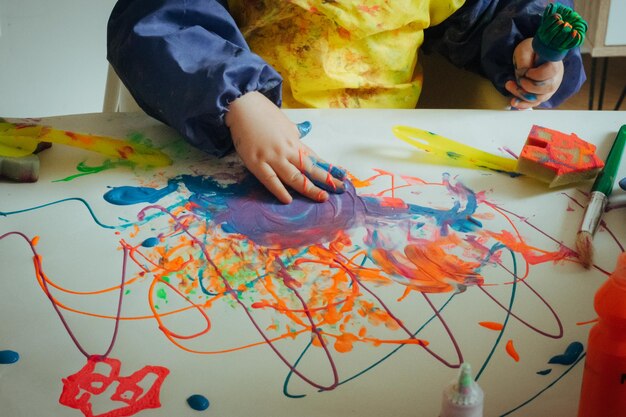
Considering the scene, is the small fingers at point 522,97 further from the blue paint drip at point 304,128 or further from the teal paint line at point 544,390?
the teal paint line at point 544,390

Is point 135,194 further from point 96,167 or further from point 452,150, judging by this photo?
point 452,150

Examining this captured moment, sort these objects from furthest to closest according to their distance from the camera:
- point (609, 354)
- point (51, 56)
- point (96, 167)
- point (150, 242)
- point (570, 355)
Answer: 1. point (51, 56)
2. point (96, 167)
3. point (150, 242)
4. point (570, 355)
5. point (609, 354)

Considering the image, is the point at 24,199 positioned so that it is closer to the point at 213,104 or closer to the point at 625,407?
the point at 213,104

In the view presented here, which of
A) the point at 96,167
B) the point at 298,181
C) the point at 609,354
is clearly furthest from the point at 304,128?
the point at 609,354

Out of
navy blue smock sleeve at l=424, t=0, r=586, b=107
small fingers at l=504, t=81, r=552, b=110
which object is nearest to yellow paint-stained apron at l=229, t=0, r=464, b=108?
navy blue smock sleeve at l=424, t=0, r=586, b=107

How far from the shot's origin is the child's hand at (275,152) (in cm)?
65

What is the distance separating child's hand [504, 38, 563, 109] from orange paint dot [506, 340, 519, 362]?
0.42 meters

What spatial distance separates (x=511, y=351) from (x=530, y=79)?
437mm

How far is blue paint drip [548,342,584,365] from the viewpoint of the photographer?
1.49 ft

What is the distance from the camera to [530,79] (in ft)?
2.64

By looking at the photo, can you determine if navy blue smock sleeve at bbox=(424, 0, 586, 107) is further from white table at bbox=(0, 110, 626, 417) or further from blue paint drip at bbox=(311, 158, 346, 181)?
blue paint drip at bbox=(311, 158, 346, 181)

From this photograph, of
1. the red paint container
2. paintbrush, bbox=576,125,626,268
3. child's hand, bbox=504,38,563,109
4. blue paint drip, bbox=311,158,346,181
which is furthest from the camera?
child's hand, bbox=504,38,563,109

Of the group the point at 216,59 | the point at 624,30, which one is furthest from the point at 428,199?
the point at 624,30

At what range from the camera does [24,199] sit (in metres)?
0.63
